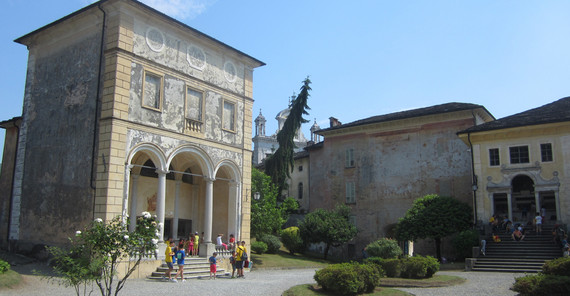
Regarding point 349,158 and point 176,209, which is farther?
point 349,158

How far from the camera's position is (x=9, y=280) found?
15562 mm

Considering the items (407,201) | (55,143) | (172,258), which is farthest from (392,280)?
(407,201)

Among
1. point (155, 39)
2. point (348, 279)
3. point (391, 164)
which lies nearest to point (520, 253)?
point (348, 279)

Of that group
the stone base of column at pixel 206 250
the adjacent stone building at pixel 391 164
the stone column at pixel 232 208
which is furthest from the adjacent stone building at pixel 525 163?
the stone base of column at pixel 206 250

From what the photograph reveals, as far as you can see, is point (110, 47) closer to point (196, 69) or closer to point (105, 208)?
point (196, 69)

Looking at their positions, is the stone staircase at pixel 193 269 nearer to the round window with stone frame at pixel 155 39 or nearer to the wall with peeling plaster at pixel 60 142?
the wall with peeling plaster at pixel 60 142

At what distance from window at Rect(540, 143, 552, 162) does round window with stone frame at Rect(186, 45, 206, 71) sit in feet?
66.4

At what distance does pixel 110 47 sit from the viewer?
2038 centimetres

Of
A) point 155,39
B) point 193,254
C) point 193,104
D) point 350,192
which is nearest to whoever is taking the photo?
point 155,39

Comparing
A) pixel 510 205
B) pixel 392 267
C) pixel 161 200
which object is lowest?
pixel 392 267

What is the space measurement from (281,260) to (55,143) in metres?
15.3

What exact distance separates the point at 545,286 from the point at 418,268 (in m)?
6.49

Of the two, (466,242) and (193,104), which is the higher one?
(193,104)

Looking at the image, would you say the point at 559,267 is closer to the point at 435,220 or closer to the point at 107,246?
the point at 107,246
